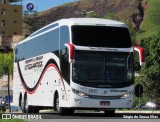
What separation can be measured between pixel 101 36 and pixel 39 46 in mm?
5844

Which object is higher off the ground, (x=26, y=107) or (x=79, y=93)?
(x=79, y=93)

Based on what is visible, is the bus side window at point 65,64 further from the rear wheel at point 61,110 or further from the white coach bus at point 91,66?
the rear wheel at point 61,110

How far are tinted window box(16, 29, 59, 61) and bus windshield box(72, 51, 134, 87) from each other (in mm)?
2178

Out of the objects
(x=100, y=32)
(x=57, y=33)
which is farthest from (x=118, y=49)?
(x=57, y=33)

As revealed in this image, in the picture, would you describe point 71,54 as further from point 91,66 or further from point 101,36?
point 101,36

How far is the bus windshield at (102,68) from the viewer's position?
2825 centimetres

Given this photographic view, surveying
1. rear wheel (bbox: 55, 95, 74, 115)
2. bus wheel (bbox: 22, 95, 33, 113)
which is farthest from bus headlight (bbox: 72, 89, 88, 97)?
bus wheel (bbox: 22, 95, 33, 113)

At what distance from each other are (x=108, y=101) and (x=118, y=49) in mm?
2422

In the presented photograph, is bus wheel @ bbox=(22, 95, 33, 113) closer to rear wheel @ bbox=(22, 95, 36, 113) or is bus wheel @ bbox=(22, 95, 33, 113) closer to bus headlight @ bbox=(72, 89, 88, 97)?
rear wheel @ bbox=(22, 95, 36, 113)

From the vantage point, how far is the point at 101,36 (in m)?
29.2

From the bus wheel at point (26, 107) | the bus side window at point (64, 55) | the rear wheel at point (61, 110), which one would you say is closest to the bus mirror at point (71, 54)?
the bus side window at point (64, 55)

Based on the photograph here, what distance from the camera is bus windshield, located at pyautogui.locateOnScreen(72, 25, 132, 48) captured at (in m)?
28.7

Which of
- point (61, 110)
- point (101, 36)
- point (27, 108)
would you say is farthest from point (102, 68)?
point (27, 108)

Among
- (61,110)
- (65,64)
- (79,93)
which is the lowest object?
(61,110)
